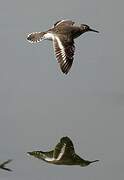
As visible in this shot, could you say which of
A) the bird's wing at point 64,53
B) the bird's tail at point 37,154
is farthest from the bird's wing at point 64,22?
the bird's tail at point 37,154

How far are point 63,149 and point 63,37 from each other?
1.43m

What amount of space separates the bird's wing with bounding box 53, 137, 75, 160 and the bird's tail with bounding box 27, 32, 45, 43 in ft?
4.96

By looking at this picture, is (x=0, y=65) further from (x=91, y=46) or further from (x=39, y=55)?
(x=91, y=46)

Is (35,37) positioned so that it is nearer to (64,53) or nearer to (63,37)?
(63,37)

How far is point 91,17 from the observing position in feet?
25.5

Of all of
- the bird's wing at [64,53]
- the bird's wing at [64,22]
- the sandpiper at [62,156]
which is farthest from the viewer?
the bird's wing at [64,22]

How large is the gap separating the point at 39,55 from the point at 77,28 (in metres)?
0.43

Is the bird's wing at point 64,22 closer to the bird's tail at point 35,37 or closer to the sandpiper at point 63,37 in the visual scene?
the sandpiper at point 63,37

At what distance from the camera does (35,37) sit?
7.02m

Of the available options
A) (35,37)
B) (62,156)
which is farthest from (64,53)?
(62,156)

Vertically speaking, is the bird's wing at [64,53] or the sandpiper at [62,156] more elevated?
the bird's wing at [64,53]

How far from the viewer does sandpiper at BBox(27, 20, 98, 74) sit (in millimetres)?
6387

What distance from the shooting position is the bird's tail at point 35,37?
22.8 ft

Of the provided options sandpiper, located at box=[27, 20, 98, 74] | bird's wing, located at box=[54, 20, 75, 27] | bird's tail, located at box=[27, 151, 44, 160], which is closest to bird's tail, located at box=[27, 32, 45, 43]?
sandpiper, located at box=[27, 20, 98, 74]
